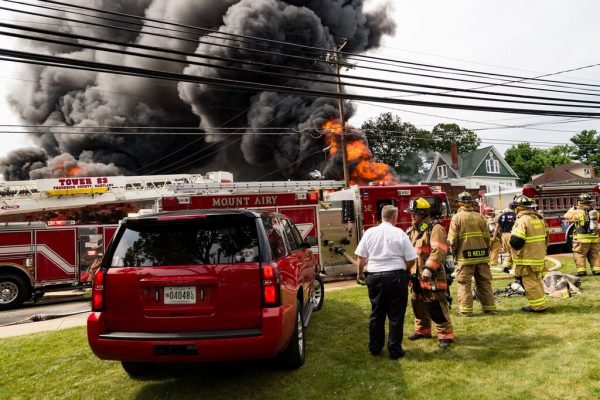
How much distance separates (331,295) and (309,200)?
11.2ft

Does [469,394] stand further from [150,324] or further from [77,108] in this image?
[77,108]

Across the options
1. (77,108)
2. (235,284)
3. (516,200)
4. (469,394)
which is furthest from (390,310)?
(77,108)

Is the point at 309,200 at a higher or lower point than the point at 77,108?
lower

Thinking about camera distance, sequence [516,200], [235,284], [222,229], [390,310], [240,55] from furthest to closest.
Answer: [240,55]
[516,200]
[390,310]
[222,229]
[235,284]

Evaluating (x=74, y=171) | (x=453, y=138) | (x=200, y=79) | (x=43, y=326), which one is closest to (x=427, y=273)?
(x=200, y=79)

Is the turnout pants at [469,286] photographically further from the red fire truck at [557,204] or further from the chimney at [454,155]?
the chimney at [454,155]

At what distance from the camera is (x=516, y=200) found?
6.48 m

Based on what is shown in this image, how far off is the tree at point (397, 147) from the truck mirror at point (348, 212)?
41.7 metres

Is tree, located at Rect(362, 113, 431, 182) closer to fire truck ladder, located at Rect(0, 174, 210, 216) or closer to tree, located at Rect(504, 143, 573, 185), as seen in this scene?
tree, located at Rect(504, 143, 573, 185)

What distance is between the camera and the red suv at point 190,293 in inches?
130

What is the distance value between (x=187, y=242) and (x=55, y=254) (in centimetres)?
996

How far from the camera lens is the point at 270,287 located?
340cm

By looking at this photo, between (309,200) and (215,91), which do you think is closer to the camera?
(309,200)

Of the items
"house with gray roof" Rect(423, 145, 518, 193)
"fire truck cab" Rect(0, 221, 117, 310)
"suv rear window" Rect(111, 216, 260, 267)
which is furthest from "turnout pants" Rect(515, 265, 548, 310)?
"house with gray roof" Rect(423, 145, 518, 193)
